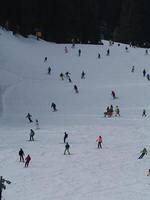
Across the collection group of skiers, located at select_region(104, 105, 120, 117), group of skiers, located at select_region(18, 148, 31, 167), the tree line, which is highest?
the tree line

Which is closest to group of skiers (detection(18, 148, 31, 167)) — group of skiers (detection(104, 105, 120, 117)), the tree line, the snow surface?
the snow surface

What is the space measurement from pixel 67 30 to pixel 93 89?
2750 centimetres

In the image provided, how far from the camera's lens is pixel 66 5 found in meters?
85.7

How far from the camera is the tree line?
3142 inches

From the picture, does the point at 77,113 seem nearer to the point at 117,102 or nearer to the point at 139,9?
the point at 117,102

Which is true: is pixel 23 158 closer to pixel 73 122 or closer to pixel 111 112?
pixel 73 122

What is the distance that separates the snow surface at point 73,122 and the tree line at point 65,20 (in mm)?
4233

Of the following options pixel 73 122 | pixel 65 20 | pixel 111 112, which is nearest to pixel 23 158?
pixel 73 122

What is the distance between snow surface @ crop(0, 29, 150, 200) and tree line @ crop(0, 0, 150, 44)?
4.23m

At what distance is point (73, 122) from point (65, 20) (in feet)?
122

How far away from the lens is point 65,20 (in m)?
84.8

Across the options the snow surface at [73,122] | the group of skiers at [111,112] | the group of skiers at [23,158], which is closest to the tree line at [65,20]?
the snow surface at [73,122]

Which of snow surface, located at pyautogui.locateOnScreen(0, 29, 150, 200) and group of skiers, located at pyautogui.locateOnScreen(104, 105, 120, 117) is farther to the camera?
group of skiers, located at pyautogui.locateOnScreen(104, 105, 120, 117)

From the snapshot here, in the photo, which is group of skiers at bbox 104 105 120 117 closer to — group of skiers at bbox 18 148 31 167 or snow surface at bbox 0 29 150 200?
snow surface at bbox 0 29 150 200
